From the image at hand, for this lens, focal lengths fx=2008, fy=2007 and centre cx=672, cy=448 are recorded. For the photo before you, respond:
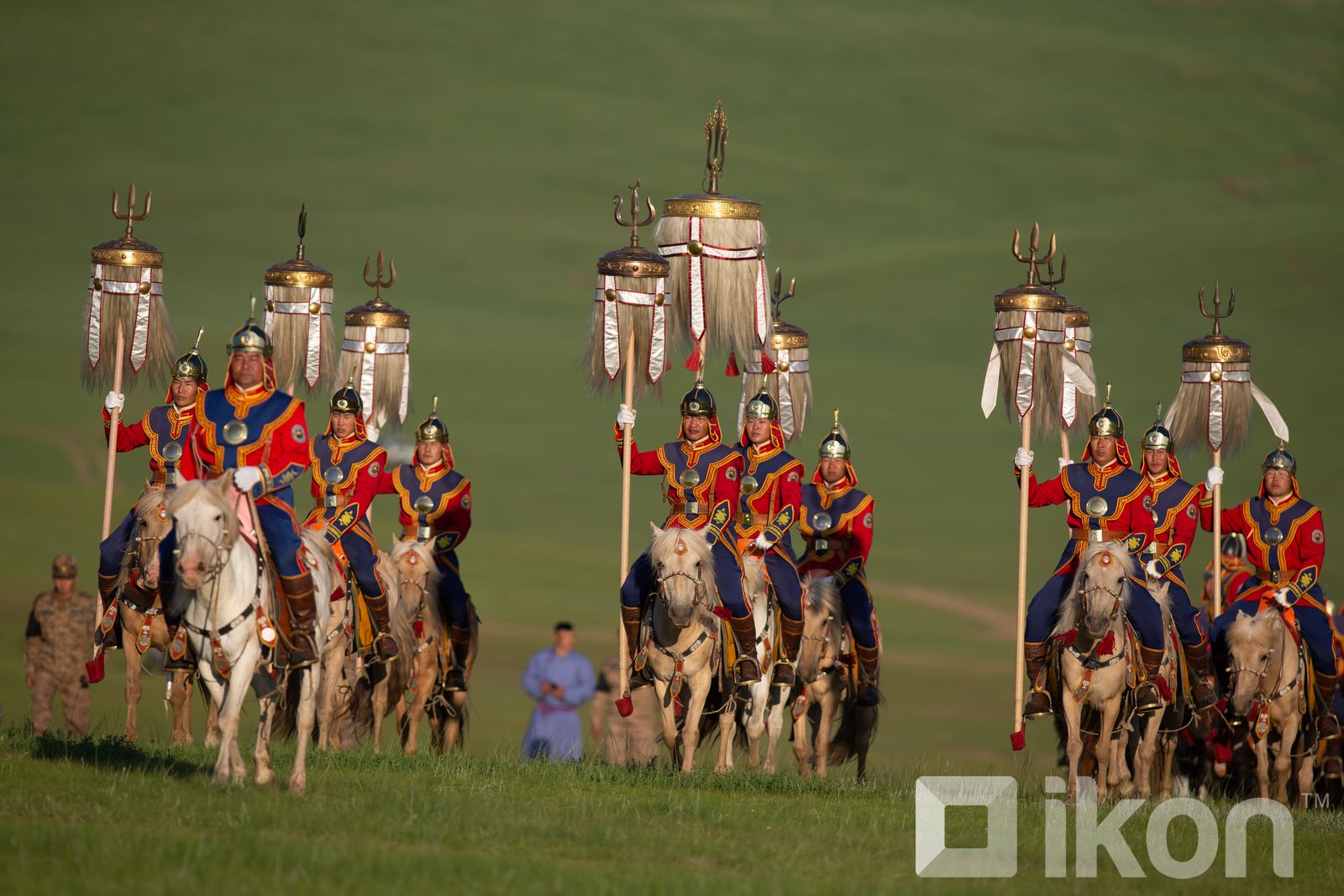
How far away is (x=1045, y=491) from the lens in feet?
52.4

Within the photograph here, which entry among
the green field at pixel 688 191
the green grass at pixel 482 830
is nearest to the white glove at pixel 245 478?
the green grass at pixel 482 830

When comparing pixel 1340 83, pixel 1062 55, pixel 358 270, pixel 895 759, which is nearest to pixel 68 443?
pixel 358 270

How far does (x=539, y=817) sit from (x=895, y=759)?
15943 mm

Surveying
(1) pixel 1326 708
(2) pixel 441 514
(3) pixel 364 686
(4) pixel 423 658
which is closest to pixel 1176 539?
(1) pixel 1326 708

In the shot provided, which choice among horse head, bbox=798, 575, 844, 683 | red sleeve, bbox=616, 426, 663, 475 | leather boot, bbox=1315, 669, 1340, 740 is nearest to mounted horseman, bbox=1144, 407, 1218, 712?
leather boot, bbox=1315, 669, 1340, 740

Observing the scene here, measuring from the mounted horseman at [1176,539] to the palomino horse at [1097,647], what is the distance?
1.09 m

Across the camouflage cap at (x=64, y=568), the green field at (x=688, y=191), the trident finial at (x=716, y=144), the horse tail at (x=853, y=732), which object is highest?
the green field at (x=688, y=191)

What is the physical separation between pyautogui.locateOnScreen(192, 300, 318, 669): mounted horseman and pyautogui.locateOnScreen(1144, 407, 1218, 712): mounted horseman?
22.7 feet

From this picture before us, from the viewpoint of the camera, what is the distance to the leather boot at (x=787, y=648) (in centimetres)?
1588

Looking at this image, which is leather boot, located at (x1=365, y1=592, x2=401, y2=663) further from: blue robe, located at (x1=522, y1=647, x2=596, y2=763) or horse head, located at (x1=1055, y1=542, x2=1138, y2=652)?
horse head, located at (x1=1055, y1=542, x2=1138, y2=652)

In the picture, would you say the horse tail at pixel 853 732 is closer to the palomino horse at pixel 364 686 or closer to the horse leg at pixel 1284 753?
the horse leg at pixel 1284 753

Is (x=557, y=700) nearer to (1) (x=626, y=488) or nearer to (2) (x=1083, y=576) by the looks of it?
(1) (x=626, y=488)

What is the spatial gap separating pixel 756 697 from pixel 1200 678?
12.0 ft

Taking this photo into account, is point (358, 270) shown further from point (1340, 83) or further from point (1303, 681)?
point (1303, 681)
